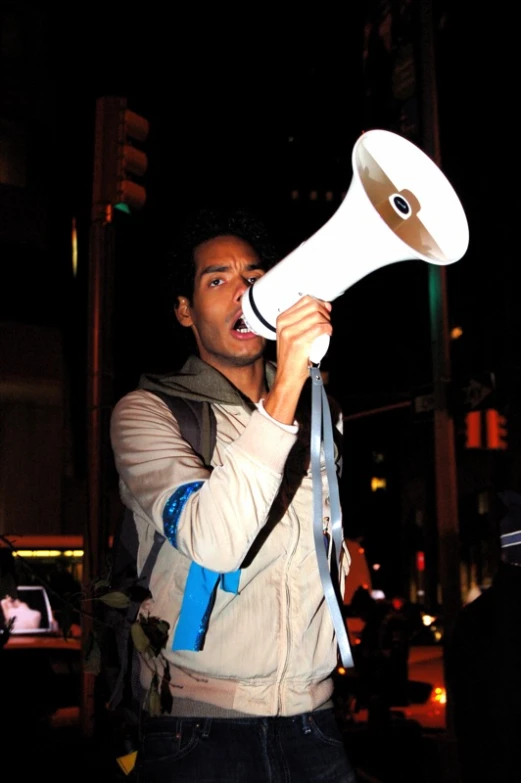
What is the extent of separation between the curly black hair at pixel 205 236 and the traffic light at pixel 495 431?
699 cm

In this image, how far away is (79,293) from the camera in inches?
446

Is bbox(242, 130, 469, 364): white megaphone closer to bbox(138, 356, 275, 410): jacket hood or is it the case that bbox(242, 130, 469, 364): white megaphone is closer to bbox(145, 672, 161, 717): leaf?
bbox(138, 356, 275, 410): jacket hood

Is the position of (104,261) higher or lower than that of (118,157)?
lower

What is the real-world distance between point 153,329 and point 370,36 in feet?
20.3

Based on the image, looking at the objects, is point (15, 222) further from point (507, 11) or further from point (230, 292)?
point (230, 292)

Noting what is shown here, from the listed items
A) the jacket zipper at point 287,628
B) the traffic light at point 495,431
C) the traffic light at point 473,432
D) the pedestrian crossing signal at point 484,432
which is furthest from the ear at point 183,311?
→ the traffic light at point 495,431

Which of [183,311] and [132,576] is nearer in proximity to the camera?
[132,576]

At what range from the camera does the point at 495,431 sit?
9828 millimetres

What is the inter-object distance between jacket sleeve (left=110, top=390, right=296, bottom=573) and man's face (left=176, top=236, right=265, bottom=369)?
48 cm

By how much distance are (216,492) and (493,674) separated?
107 centimetres

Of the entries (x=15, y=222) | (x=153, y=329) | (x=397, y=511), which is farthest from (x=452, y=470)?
(x=397, y=511)

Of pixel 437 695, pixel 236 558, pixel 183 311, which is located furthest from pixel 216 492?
pixel 437 695

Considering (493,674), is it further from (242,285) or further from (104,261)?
(104,261)

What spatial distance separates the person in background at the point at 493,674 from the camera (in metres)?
2.38
